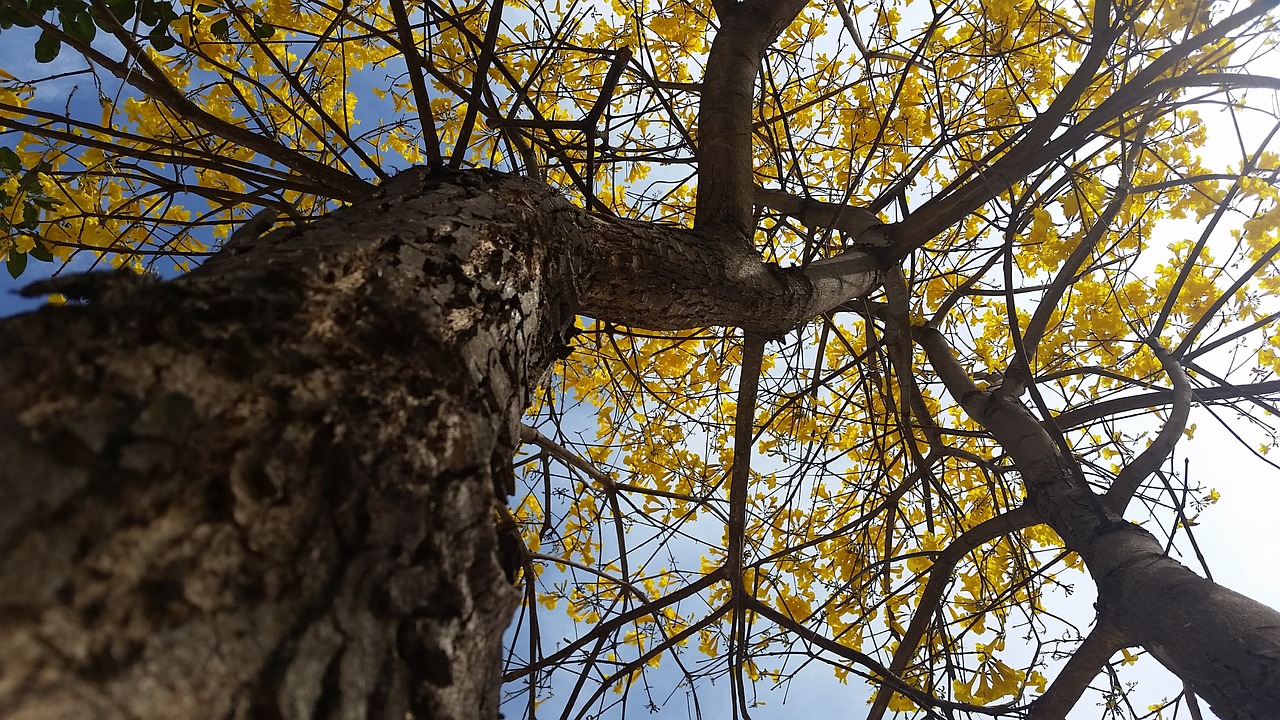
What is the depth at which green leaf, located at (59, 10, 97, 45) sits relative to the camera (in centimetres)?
165

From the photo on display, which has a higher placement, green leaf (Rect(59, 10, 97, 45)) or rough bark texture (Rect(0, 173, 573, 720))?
green leaf (Rect(59, 10, 97, 45))

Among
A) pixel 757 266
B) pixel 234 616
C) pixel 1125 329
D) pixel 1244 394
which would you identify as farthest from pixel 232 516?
pixel 1125 329

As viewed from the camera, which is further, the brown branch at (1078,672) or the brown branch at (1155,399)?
the brown branch at (1155,399)

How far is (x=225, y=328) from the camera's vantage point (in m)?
0.51

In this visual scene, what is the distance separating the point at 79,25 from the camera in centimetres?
166

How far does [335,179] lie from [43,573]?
177 centimetres

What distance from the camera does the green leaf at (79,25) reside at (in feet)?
5.42

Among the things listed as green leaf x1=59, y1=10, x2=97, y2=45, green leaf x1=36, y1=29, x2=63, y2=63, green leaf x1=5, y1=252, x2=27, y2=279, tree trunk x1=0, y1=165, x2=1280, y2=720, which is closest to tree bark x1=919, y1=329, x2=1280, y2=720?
tree trunk x1=0, y1=165, x2=1280, y2=720

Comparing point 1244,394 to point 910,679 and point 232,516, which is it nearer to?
point 910,679

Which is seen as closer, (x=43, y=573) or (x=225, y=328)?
(x=43, y=573)

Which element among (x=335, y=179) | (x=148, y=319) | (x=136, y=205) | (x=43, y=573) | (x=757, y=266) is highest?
(x=136, y=205)

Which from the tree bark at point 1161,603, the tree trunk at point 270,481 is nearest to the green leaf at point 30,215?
the tree trunk at point 270,481

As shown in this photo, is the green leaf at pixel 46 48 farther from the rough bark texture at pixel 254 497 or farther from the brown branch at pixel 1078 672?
the brown branch at pixel 1078 672

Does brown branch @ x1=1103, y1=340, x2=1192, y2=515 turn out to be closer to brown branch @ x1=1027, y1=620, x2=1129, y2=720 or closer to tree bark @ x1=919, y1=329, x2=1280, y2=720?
tree bark @ x1=919, y1=329, x2=1280, y2=720
